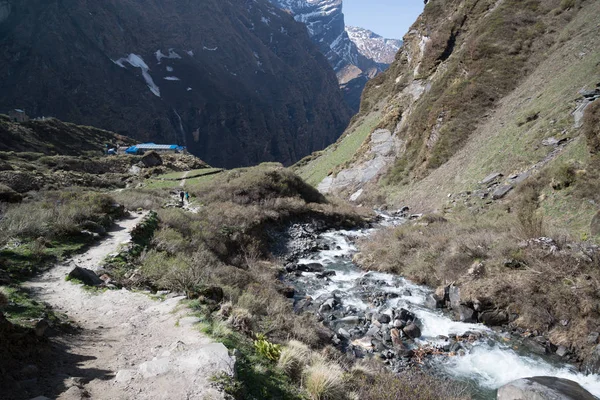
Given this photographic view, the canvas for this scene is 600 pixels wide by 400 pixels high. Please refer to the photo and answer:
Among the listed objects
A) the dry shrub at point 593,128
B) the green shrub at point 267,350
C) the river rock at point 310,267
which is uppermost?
the dry shrub at point 593,128

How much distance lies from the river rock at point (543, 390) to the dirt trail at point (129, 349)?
6.06 metres

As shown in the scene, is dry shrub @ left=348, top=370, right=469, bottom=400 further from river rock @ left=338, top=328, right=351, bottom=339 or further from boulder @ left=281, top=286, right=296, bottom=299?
boulder @ left=281, top=286, right=296, bottom=299

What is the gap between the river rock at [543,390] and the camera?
Result: 21.2ft

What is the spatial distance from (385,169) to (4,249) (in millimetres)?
31086

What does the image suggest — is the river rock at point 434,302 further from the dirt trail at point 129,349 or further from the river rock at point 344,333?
the dirt trail at point 129,349

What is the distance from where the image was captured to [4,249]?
905 cm

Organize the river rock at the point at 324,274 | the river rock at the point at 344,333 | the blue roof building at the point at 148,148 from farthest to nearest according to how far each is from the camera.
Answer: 1. the blue roof building at the point at 148,148
2. the river rock at the point at 324,274
3. the river rock at the point at 344,333

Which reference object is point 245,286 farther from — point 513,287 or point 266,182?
point 266,182

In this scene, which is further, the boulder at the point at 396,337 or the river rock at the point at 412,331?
the river rock at the point at 412,331

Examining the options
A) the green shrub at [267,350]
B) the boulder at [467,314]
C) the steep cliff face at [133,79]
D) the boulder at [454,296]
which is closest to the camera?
the green shrub at [267,350]

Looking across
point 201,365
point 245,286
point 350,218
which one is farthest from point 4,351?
point 350,218

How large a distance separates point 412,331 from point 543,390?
3.66 meters

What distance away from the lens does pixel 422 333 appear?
33.0 ft

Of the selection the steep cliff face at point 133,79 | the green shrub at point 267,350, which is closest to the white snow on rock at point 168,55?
the steep cliff face at point 133,79
